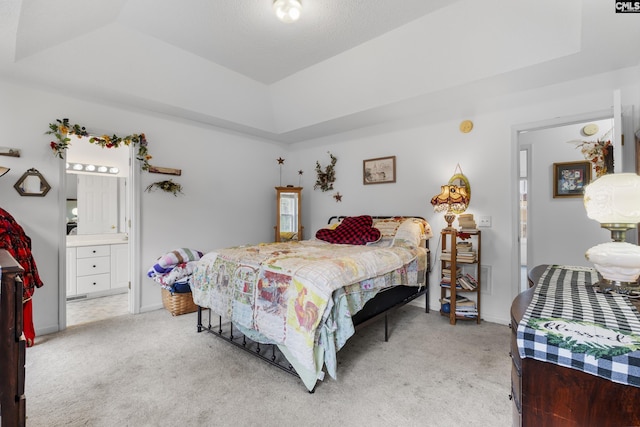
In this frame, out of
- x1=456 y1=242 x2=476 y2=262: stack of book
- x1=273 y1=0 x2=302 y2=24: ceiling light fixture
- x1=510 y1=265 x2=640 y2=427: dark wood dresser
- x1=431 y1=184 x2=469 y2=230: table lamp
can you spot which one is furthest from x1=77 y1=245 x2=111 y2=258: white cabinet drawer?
x1=510 y1=265 x2=640 y2=427: dark wood dresser

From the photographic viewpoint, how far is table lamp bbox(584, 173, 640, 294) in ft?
3.96

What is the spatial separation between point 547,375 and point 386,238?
9.77 ft

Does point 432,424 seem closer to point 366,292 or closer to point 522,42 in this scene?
point 366,292

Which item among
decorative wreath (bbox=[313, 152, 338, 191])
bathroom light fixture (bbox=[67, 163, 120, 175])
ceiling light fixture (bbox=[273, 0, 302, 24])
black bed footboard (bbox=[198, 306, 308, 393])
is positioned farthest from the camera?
decorative wreath (bbox=[313, 152, 338, 191])

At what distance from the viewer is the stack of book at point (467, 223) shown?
355 centimetres

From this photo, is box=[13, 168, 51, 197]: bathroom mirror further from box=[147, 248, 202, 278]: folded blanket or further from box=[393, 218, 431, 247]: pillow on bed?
box=[393, 218, 431, 247]: pillow on bed

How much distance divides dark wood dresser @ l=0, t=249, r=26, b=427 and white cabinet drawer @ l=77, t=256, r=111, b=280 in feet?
13.2

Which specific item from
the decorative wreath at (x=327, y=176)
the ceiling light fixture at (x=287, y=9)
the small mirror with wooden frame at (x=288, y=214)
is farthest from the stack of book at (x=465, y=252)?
the ceiling light fixture at (x=287, y=9)

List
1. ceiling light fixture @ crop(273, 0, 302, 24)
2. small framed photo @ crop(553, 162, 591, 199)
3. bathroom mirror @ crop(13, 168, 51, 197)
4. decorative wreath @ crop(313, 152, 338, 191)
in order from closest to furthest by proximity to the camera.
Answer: ceiling light fixture @ crop(273, 0, 302, 24)
bathroom mirror @ crop(13, 168, 51, 197)
small framed photo @ crop(553, 162, 591, 199)
decorative wreath @ crop(313, 152, 338, 191)

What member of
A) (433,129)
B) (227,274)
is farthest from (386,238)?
(227,274)

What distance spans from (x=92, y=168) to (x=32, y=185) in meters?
1.93

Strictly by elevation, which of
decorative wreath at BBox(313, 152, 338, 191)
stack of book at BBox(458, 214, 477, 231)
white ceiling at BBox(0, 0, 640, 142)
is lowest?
stack of book at BBox(458, 214, 477, 231)

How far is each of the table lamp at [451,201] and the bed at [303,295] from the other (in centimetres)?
50

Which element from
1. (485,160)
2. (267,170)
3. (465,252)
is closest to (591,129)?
(485,160)
